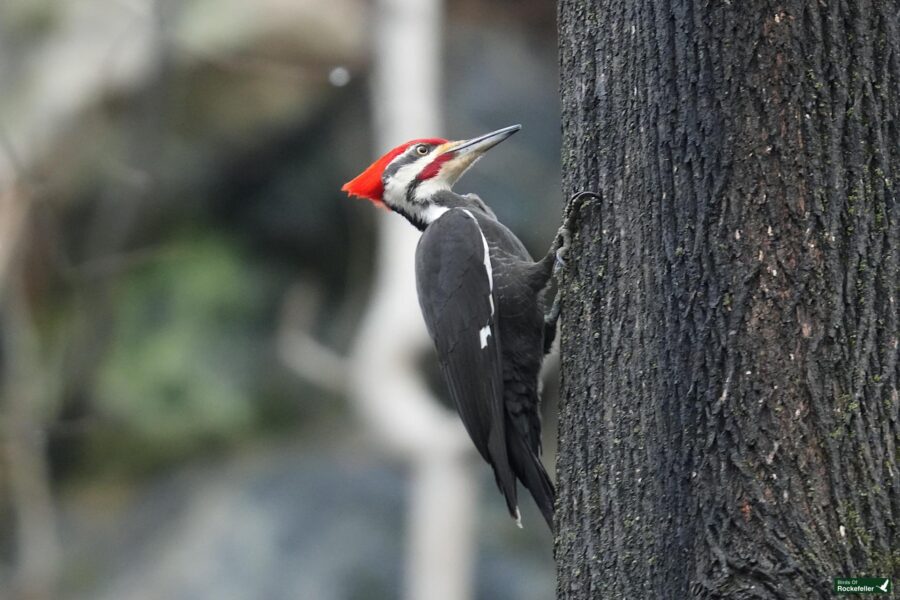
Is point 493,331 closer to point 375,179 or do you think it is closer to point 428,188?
point 428,188

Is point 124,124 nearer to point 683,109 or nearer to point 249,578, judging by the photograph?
point 249,578

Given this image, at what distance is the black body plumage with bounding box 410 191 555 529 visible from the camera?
9.13 feet

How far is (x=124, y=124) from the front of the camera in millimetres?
7363

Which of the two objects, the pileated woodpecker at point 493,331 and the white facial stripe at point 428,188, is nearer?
the pileated woodpecker at point 493,331

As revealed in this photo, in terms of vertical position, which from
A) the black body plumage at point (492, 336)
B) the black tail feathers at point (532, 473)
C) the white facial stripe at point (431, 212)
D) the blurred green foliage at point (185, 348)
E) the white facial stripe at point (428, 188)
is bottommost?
the blurred green foliage at point (185, 348)

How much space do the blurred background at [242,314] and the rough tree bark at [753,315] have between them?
466cm

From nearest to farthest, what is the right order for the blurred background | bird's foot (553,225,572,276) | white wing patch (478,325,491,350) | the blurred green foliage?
bird's foot (553,225,572,276) → white wing patch (478,325,491,350) → the blurred background → the blurred green foliage

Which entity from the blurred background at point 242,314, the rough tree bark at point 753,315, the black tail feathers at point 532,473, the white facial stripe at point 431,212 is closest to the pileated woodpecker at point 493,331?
the black tail feathers at point 532,473

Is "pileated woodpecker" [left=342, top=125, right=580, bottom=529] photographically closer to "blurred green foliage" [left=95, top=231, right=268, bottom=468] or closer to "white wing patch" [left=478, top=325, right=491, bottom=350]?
"white wing patch" [left=478, top=325, right=491, bottom=350]

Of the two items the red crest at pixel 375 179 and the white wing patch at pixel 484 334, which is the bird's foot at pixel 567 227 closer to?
the white wing patch at pixel 484 334

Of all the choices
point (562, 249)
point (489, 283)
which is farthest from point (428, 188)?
point (562, 249)

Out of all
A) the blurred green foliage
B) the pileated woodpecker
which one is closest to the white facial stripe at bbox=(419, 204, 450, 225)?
the pileated woodpecker

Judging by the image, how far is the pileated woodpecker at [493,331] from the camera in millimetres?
2781

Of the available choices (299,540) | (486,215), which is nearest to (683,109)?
(486,215)
